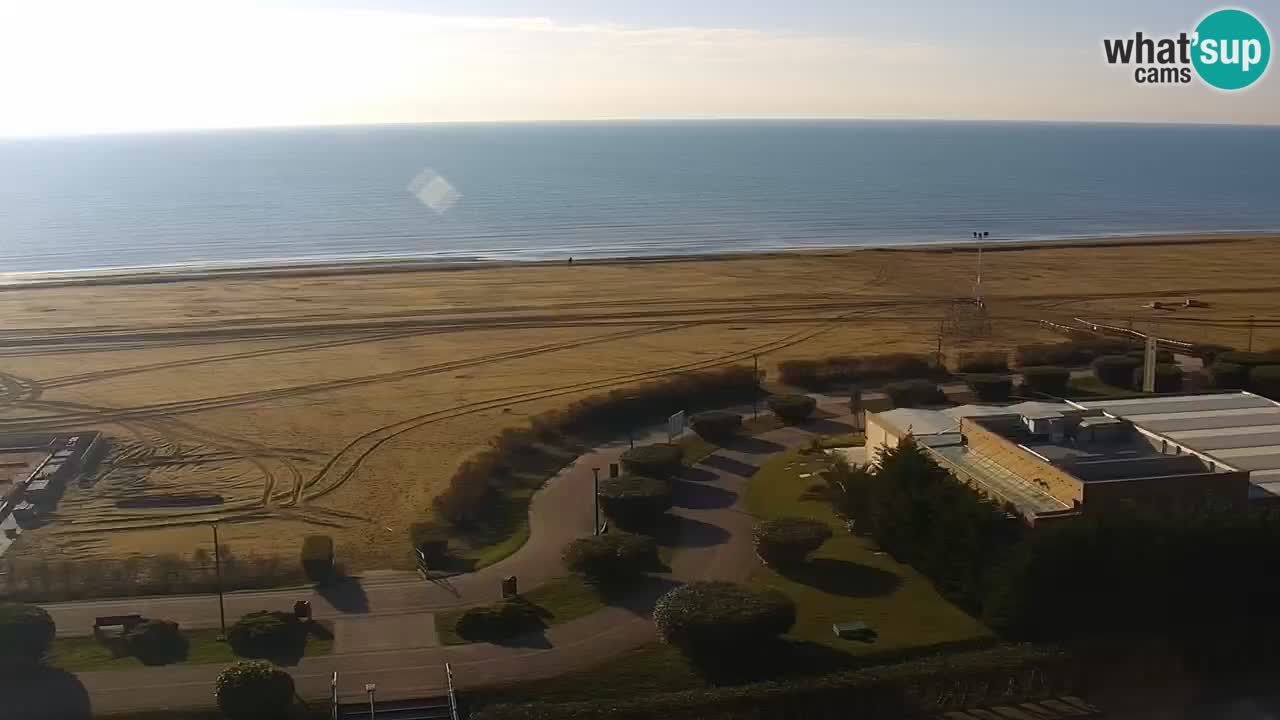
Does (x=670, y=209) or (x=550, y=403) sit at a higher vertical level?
(x=670, y=209)

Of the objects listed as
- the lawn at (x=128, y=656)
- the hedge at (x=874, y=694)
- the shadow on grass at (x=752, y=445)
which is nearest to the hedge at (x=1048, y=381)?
the shadow on grass at (x=752, y=445)

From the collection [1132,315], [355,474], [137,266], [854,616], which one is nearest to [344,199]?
[137,266]

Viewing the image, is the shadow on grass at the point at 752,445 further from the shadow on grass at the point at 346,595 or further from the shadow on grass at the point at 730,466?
the shadow on grass at the point at 346,595

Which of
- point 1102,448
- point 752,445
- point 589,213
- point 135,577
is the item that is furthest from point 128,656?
point 589,213

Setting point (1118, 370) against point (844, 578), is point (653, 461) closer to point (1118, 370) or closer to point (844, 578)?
point (844, 578)

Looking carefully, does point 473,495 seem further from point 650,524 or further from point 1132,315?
point 1132,315

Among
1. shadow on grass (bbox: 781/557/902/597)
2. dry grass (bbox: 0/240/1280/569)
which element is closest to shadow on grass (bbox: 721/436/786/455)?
dry grass (bbox: 0/240/1280/569)
